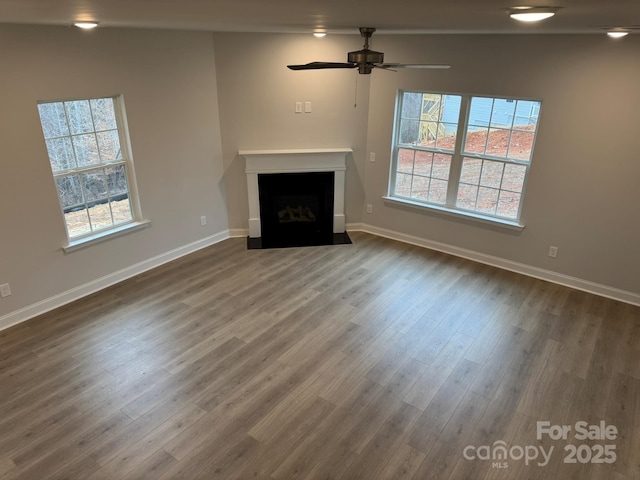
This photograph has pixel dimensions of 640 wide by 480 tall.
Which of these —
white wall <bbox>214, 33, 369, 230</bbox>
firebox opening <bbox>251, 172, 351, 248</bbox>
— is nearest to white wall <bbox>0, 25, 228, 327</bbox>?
white wall <bbox>214, 33, 369, 230</bbox>

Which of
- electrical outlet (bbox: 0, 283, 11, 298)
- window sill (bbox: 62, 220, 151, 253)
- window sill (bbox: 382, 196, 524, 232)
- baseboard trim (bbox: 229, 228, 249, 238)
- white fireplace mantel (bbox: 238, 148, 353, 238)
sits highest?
white fireplace mantel (bbox: 238, 148, 353, 238)

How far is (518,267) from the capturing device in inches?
203

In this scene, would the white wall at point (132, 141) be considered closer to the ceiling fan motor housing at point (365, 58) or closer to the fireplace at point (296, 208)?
the fireplace at point (296, 208)

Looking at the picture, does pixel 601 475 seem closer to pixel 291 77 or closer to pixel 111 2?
pixel 111 2

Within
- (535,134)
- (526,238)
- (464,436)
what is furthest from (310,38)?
(464,436)

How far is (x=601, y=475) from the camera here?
2.71 metres

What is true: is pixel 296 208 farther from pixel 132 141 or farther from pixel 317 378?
pixel 317 378

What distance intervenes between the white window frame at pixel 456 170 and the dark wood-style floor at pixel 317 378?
724 millimetres

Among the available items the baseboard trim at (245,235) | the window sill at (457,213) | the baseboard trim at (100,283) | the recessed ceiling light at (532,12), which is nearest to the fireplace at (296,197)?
the baseboard trim at (245,235)

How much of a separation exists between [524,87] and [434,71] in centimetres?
101

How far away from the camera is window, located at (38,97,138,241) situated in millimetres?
4094

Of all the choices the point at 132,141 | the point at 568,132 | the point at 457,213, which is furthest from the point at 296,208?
the point at 568,132

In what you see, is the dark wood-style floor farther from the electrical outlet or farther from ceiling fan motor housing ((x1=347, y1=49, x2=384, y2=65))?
ceiling fan motor housing ((x1=347, y1=49, x2=384, y2=65))

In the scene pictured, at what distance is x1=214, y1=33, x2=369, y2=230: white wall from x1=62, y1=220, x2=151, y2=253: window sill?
4.22 ft
